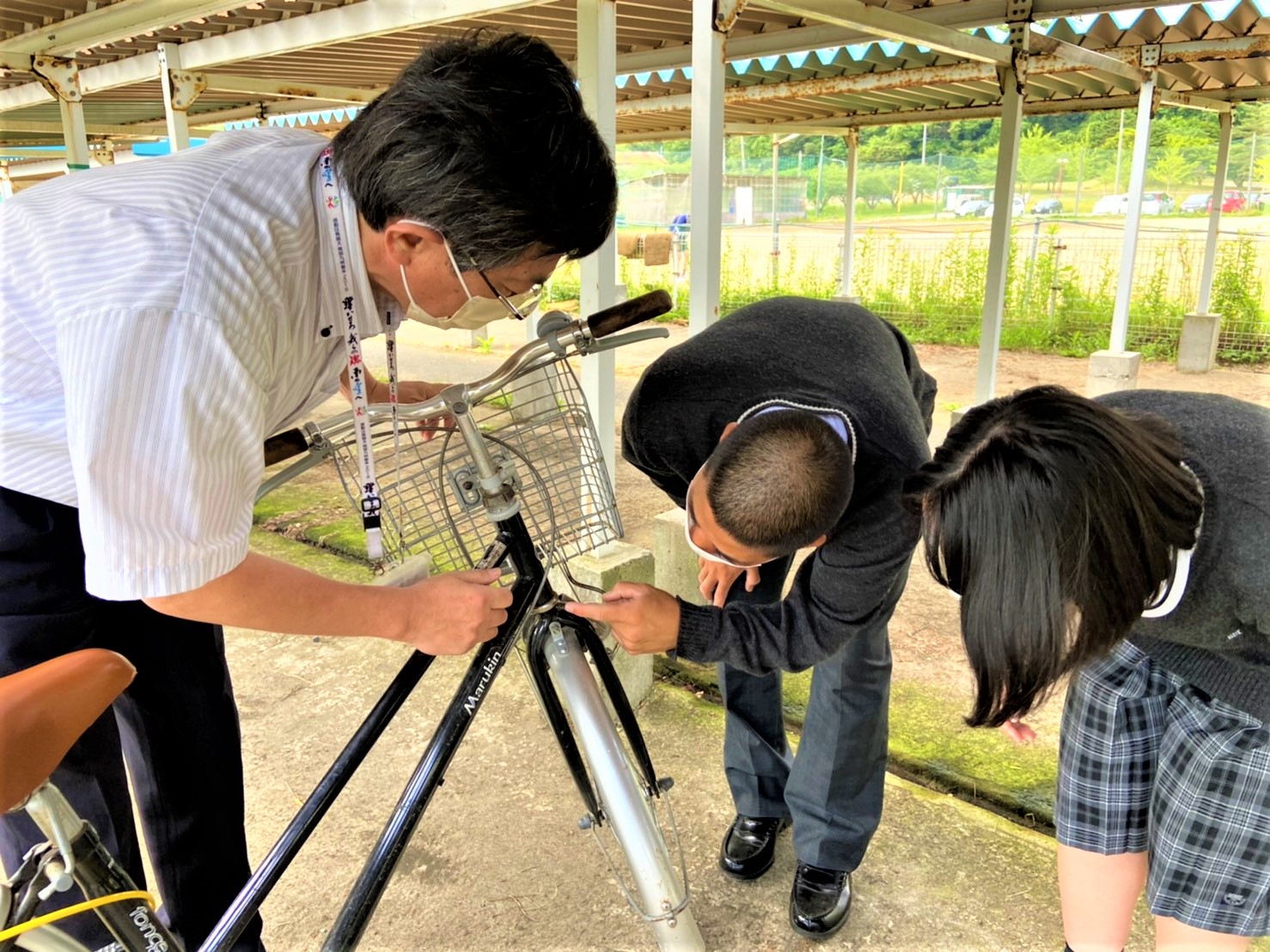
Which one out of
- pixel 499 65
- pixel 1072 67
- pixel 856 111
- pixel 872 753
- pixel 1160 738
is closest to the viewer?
pixel 499 65

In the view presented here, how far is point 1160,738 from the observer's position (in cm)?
141

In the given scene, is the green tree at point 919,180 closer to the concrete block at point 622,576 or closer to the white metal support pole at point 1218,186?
the white metal support pole at point 1218,186

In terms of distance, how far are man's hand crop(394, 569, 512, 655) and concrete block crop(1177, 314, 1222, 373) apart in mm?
8943

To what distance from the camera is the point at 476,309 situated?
49.1 inches

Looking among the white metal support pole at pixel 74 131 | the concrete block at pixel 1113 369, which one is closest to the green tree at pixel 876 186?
the concrete block at pixel 1113 369

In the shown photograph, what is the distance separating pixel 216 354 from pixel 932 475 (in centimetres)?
90

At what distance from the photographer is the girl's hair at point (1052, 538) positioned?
3.39 ft

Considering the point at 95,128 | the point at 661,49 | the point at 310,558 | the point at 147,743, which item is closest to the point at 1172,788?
the point at 147,743

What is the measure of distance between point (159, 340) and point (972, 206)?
27060 mm

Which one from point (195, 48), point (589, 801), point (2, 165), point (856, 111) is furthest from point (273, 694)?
point (2, 165)

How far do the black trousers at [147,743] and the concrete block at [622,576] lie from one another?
0.97m

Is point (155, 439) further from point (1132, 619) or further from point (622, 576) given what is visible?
point (622, 576)

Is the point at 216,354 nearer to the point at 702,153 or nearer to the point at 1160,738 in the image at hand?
the point at 1160,738

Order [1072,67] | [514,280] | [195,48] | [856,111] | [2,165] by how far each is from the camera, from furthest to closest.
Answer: [2,165], [856,111], [1072,67], [195,48], [514,280]
